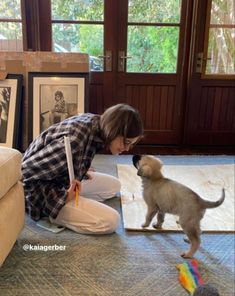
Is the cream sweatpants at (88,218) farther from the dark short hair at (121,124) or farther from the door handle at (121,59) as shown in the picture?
the door handle at (121,59)

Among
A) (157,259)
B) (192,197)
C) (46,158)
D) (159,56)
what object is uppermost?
(159,56)

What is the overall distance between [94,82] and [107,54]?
306 millimetres

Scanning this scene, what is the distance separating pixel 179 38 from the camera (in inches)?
125

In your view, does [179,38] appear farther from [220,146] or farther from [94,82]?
[220,146]

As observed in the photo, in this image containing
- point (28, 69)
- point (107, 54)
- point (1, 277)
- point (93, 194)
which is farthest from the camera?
point (107, 54)

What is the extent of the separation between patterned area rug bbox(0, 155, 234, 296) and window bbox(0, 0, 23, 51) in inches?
75.5

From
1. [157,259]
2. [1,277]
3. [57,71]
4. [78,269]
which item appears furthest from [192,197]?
[57,71]

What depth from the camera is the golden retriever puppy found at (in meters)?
1.51

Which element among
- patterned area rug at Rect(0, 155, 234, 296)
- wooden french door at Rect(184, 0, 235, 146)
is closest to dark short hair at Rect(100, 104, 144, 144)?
patterned area rug at Rect(0, 155, 234, 296)

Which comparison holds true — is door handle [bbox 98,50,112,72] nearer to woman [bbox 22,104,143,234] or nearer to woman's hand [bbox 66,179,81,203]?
woman [bbox 22,104,143,234]

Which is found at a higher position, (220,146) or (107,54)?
(107,54)

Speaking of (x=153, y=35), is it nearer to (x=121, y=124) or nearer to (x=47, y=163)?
(x=121, y=124)

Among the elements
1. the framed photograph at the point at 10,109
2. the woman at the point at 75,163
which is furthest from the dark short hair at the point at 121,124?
the framed photograph at the point at 10,109

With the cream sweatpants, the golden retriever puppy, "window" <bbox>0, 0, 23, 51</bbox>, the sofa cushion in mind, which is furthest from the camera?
"window" <bbox>0, 0, 23, 51</bbox>
